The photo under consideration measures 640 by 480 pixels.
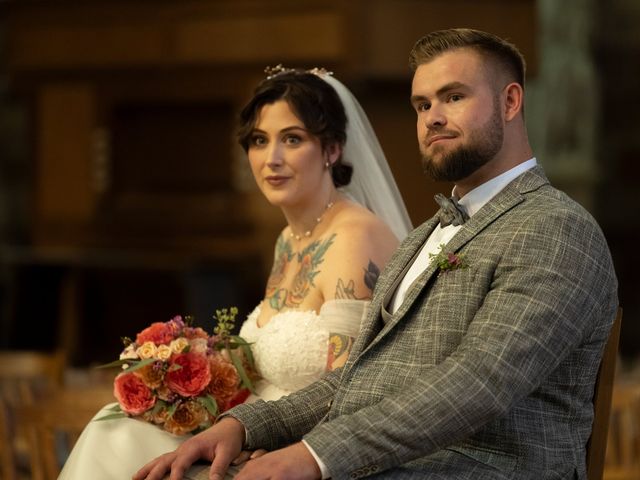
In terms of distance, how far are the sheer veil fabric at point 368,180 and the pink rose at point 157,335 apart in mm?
865

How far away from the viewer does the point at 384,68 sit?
336 inches

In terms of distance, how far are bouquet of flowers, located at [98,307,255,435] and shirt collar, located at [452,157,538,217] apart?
0.84m

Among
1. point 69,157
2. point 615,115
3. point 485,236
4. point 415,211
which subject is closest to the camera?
point 485,236

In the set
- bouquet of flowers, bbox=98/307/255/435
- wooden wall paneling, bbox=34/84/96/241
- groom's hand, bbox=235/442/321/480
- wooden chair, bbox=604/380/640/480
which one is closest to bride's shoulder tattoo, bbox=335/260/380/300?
bouquet of flowers, bbox=98/307/255/435

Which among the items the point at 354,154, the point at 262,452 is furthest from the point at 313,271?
the point at 262,452

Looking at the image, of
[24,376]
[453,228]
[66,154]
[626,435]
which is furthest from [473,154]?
[66,154]

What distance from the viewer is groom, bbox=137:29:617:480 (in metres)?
2.50

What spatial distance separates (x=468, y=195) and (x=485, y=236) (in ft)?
0.59

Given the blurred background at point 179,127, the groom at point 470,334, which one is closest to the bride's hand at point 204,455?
the groom at point 470,334

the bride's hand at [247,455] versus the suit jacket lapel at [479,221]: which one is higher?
the suit jacket lapel at [479,221]

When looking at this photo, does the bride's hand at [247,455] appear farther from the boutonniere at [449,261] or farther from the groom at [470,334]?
the boutonniere at [449,261]

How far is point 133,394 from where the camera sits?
3.26m

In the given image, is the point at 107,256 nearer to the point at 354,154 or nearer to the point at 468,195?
the point at 354,154

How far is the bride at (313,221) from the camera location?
349cm
